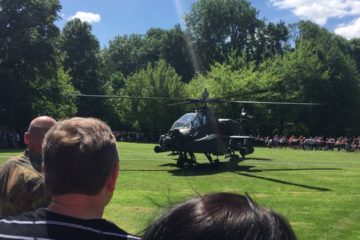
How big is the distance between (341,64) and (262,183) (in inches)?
1983

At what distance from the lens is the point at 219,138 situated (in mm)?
19531

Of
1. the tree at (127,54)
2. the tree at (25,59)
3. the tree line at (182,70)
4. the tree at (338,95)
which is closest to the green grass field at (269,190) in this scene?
the tree line at (182,70)

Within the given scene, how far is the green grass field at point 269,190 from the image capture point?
9016 millimetres

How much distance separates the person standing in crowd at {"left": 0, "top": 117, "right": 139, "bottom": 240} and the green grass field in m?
3.61

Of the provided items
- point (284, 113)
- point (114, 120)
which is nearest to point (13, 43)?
point (114, 120)

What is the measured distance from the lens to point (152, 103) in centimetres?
5506

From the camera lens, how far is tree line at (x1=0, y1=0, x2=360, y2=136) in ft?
135

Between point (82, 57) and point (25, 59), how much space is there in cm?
2722

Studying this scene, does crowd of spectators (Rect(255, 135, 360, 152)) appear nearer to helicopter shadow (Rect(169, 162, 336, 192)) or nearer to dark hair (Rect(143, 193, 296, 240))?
helicopter shadow (Rect(169, 162, 336, 192))

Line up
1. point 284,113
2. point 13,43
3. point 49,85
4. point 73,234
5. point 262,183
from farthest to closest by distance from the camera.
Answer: point 284,113 < point 49,85 < point 13,43 < point 262,183 < point 73,234

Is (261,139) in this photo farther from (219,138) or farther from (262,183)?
(262,183)

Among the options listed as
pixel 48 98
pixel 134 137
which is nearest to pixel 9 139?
pixel 48 98

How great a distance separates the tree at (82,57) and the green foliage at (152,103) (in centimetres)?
631

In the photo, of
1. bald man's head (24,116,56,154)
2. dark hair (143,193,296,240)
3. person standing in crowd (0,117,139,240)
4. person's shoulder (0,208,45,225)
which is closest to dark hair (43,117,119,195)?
person standing in crowd (0,117,139,240)
